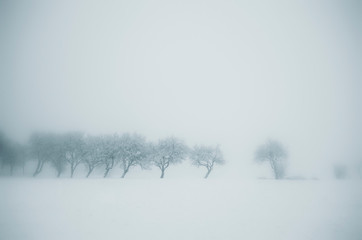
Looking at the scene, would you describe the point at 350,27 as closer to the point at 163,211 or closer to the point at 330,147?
the point at 163,211

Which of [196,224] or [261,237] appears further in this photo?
[196,224]

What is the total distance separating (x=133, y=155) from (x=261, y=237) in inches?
1869

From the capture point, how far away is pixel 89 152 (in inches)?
2128

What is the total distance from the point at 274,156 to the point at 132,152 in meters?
47.8

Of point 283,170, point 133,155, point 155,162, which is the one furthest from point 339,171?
point 133,155

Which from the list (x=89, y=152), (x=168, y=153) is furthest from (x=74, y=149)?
(x=168, y=153)

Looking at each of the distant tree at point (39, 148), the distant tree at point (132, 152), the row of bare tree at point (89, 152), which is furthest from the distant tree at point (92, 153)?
the distant tree at point (39, 148)

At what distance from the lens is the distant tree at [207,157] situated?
62.0m

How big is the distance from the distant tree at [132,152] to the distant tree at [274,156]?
39.4 meters

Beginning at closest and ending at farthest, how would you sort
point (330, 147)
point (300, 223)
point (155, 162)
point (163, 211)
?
point (300, 223) < point (163, 211) < point (155, 162) < point (330, 147)

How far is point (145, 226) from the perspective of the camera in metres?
10.9

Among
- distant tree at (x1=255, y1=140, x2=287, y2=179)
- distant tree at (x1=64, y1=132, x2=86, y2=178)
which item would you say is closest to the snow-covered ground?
distant tree at (x1=64, y1=132, x2=86, y2=178)

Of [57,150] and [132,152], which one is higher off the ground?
[57,150]

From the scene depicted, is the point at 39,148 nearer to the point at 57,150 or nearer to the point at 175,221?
the point at 57,150
